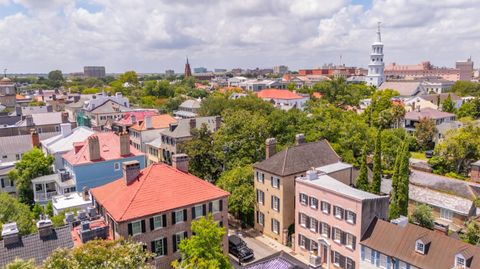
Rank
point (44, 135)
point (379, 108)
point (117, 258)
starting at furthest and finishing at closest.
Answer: point (379, 108)
point (44, 135)
point (117, 258)

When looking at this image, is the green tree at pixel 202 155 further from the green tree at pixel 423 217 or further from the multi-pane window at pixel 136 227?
the green tree at pixel 423 217

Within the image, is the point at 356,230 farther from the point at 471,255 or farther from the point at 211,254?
the point at 211,254

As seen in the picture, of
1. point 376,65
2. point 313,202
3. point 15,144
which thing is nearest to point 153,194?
point 313,202

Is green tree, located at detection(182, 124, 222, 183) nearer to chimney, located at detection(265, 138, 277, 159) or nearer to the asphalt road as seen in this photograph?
chimney, located at detection(265, 138, 277, 159)

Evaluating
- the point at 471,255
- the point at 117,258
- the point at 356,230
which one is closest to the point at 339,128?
the point at 356,230

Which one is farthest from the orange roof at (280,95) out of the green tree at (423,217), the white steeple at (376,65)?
the green tree at (423,217)

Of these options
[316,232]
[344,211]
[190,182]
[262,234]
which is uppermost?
[190,182]
